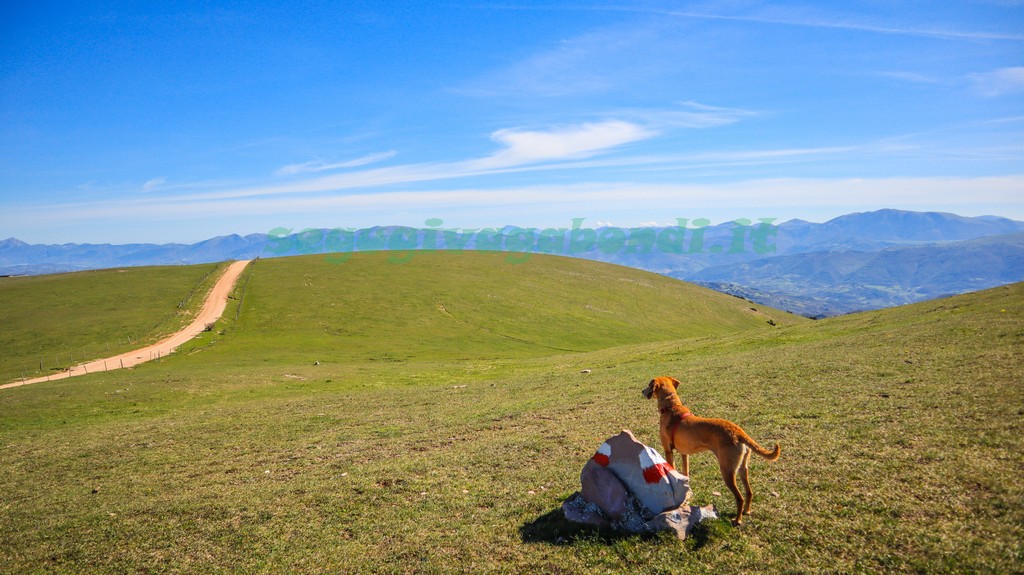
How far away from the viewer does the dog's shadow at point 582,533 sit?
33.7ft

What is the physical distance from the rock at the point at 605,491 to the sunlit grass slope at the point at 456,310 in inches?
1975

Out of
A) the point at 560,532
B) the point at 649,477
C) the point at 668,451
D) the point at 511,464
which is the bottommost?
the point at 511,464

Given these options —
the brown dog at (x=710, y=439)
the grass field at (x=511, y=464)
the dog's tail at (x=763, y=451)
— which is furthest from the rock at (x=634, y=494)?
the dog's tail at (x=763, y=451)

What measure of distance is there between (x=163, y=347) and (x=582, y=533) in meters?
65.3

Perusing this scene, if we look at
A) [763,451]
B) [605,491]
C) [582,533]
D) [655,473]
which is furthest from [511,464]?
[763,451]

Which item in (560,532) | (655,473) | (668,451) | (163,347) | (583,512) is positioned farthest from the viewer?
(163,347)

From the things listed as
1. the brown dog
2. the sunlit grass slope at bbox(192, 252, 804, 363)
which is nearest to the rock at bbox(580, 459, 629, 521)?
the brown dog

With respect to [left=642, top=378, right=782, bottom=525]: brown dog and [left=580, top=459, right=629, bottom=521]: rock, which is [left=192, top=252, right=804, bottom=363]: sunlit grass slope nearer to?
[left=580, top=459, right=629, bottom=521]: rock

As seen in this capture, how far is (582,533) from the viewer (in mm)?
10930

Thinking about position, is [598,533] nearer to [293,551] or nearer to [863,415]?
[293,551]

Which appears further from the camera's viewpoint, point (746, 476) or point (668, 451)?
point (668, 451)

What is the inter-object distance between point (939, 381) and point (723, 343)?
28.5 meters

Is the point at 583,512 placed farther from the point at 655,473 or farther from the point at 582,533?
the point at 655,473

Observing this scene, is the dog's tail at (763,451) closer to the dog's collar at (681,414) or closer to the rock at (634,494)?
the dog's collar at (681,414)
